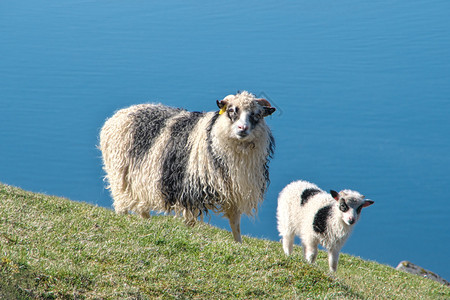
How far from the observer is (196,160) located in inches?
397

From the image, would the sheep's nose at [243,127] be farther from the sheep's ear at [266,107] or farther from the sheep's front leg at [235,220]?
the sheep's front leg at [235,220]

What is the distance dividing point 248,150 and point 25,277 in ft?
13.9

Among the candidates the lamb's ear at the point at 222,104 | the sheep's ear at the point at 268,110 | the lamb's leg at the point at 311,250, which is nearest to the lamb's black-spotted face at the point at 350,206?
the lamb's leg at the point at 311,250

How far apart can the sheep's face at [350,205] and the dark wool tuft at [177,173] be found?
7.43ft

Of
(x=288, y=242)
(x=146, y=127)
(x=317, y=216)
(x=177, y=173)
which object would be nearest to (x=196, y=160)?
(x=177, y=173)

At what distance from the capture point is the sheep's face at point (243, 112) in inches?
373

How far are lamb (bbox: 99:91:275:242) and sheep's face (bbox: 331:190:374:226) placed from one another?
1.28 metres

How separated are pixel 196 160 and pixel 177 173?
1.26ft

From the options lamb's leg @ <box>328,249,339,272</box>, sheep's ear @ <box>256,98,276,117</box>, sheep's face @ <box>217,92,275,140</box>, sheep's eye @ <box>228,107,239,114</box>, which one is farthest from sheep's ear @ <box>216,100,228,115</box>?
lamb's leg @ <box>328,249,339,272</box>

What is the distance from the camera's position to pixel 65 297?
651 cm

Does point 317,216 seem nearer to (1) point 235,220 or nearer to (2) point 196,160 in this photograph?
(1) point 235,220

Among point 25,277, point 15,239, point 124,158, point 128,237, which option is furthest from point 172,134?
point 25,277

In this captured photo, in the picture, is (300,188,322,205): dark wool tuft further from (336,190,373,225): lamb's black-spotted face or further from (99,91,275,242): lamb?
(99,91,275,242): lamb

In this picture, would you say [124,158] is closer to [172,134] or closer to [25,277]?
[172,134]
